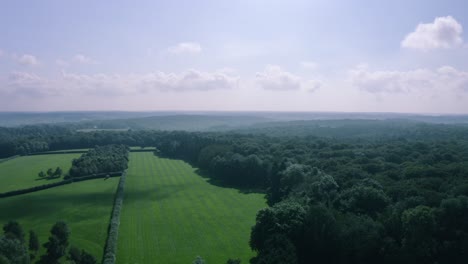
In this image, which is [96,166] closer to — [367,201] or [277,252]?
[277,252]

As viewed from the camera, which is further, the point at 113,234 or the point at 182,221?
the point at 182,221

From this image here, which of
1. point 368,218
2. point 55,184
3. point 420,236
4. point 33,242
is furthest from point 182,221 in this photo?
point 55,184

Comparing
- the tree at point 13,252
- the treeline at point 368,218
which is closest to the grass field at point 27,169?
the tree at point 13,252

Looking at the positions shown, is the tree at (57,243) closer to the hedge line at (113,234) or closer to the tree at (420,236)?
the hedge line at (113,234)

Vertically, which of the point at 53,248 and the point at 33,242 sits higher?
the point at 33,242

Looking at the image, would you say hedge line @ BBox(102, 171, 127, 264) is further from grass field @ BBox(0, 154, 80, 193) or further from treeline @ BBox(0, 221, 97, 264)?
grass field @ BBox(0, 154, 80, 193)

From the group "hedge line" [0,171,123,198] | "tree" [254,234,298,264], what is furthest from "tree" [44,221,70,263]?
"hedge line" [0,171,123,198]
